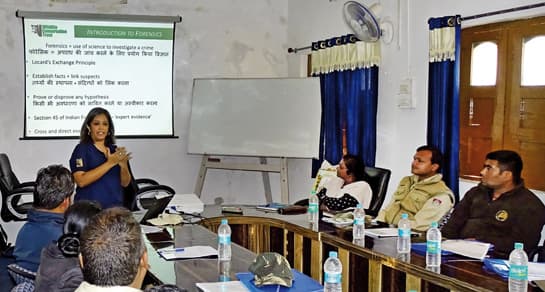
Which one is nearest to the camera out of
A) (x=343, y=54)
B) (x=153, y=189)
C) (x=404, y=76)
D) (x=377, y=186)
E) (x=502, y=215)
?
(x=502, y=215)

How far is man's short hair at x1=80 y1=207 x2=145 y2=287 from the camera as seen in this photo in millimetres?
1646

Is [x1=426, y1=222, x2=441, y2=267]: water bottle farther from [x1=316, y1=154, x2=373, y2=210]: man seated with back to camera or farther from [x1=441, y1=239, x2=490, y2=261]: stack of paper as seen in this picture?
[x1=316, y1=154, x2=373, y2=210]: man seated with back to camera

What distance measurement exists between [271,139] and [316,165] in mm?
484

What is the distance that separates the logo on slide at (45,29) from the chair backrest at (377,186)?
126 inches

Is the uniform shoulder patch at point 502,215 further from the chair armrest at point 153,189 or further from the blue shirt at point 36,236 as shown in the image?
the chair armrest at point 153,189

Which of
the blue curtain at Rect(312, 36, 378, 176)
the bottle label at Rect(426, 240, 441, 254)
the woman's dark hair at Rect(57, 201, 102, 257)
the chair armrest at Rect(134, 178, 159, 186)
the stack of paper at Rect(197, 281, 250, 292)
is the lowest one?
the chair armrest at Rect(134, 178, 159, 186)

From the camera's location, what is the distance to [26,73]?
582cm

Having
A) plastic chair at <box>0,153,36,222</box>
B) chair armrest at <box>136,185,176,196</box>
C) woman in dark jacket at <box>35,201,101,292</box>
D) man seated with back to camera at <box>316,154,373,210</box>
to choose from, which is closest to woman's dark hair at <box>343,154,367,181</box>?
man seated with back to camera at <box>316,154,373,210</box>

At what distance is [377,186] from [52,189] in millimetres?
2448

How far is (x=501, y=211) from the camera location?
10.8 feet

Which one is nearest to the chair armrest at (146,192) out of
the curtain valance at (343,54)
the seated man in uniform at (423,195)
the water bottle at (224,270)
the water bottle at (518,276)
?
the curtain valance at (343,54)

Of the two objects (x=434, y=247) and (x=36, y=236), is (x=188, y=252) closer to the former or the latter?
(x=36, y=236)

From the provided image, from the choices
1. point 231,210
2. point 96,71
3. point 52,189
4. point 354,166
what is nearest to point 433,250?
point 52,189

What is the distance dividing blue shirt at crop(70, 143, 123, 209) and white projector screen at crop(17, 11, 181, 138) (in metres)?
2.01
